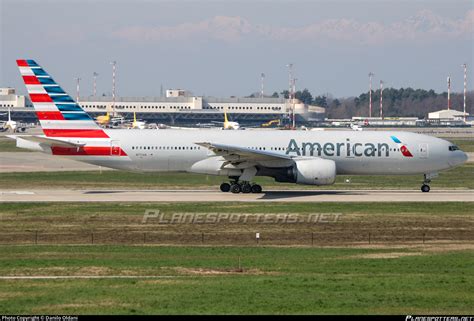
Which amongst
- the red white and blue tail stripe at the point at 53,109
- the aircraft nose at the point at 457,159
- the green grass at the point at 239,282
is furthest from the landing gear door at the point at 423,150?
the green grass at the point at 239,282

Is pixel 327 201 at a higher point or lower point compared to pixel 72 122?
lower

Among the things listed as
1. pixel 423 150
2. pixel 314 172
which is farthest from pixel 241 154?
pixel 423 150

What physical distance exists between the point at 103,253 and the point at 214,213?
37.3 feet

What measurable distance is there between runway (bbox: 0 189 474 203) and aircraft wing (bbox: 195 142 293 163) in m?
2.14

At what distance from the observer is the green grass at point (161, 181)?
57.2 metres

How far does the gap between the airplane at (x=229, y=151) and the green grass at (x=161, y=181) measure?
489 cm

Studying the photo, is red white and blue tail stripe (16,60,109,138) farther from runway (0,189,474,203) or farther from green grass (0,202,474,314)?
green grass (0,202,474,314)

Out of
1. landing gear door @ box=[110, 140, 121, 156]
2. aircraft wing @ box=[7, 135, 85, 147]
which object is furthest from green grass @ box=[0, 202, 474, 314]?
landing gear door @ box=[110, 140, 121, 156]

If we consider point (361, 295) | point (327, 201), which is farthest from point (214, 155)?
point (361, 295)

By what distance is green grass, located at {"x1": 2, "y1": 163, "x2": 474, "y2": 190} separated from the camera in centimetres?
5722

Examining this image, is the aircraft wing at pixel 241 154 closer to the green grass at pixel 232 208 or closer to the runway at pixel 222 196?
the runway at pixel 222 196

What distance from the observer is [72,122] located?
50969mm

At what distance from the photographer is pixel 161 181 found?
198 ft

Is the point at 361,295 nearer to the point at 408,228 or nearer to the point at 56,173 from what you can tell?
the point at 408,228
